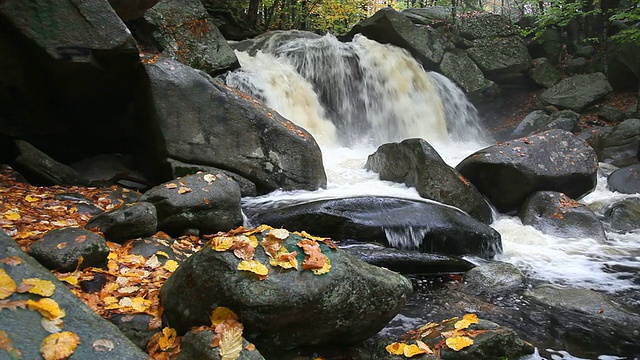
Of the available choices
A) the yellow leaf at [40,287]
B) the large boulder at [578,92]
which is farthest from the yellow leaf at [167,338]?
the large boulder at [578,92]

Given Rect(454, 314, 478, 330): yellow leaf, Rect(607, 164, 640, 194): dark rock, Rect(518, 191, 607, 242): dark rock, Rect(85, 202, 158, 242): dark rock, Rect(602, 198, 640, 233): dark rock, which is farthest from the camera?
Rect(607, 164, 640, 194): dark rock

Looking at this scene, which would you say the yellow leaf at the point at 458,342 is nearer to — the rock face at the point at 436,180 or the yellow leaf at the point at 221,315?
the yellow leaf at the point at 221,315

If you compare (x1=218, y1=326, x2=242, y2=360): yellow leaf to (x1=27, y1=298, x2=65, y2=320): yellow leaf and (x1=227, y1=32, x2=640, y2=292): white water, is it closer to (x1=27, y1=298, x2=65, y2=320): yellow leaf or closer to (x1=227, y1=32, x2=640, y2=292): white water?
(x1=27, y1=298, x2=65, y2=320): yellow leaf

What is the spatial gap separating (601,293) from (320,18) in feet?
61.7

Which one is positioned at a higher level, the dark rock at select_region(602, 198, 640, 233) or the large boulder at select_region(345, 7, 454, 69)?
the large boulder at select_region(345, 7, 454, 69)

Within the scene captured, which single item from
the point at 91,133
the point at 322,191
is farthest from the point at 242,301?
the point at 91,133

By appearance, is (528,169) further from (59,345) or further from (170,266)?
(59,345)

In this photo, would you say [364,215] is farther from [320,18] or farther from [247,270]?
[320,18]

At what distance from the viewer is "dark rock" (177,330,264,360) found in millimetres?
2713

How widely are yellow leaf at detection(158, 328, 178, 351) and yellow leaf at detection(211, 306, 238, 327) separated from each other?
1.34 feet

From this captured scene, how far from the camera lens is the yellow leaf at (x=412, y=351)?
10.7ft

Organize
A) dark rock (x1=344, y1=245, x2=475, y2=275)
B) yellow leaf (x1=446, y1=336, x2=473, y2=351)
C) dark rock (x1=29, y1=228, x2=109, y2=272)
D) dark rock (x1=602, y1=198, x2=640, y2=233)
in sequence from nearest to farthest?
yellow leaf (x1=446, y1=336, x2=473, y2=351) → dark rock (x1=29, y1=228, x2=109, y2=272) → dark rock (x1=344, y1=245, x2=475, y2=275) → dark rock (x1=602, y1=198, x2=640, y2=233)

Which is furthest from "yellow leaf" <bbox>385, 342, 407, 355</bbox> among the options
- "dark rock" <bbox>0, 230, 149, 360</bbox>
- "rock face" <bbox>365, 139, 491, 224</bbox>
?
"rock face" <bbox>365, 139, 491, 224</bbox>

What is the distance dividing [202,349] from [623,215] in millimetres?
9136
